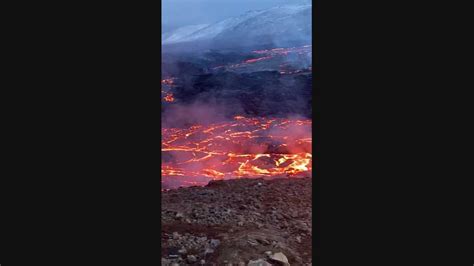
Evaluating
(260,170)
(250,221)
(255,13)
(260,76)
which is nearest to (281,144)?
(260,170)

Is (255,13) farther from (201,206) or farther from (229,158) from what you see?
(201,206)

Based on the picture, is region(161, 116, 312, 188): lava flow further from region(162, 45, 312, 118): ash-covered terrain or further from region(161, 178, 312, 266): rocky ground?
region(161, 178, 312, 266): rocky ground

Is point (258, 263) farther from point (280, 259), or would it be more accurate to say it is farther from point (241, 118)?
point (241, 118)

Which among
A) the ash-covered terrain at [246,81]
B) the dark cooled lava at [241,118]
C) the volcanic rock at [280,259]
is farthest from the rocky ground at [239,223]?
the ash-covered terrain at [246,81]

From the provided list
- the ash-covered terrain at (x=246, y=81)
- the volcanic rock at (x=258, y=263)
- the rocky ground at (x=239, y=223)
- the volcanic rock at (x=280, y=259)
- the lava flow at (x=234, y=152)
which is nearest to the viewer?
the volcanic rock at (x=258, y=263)

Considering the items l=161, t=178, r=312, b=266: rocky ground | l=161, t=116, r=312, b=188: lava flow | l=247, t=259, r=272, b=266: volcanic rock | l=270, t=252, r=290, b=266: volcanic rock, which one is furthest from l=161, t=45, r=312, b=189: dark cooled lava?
l=247, t=259, r=272, b=266: volcanic rock

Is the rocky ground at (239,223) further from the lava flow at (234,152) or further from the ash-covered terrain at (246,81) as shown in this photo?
the ash-covered terrain at (246,81)

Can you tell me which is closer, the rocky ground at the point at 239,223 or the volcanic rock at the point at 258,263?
the volcanic rock at the point at 258,263
